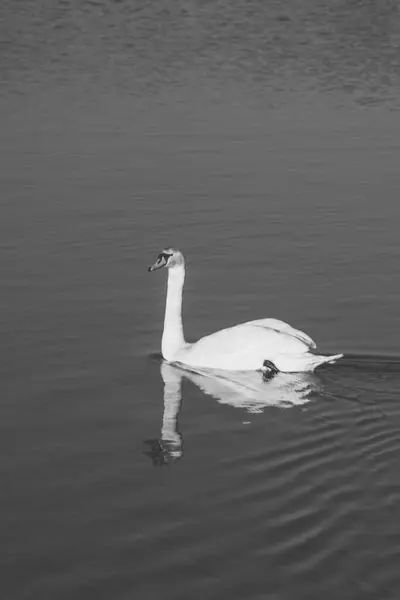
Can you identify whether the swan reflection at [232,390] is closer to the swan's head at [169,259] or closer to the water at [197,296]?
the water at [197,296]

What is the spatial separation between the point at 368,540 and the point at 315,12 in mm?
23143

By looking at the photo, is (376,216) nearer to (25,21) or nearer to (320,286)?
(320,286)

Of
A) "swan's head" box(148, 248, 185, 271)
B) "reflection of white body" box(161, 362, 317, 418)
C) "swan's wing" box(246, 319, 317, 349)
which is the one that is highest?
"swan's head" box(148, 248, 185, 271)

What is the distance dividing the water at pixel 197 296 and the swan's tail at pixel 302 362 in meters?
0.14

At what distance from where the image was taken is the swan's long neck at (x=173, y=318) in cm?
1412

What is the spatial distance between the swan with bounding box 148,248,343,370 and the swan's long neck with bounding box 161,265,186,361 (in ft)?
0.04

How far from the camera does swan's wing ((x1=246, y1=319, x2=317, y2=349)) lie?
13.5m

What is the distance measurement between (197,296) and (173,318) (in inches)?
59.4

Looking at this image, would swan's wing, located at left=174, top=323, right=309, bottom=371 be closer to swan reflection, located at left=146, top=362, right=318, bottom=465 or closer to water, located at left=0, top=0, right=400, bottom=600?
swan reflection, located at left=146, top=362, right=318, bottom=465

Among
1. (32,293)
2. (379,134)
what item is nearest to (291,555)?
(32,293)

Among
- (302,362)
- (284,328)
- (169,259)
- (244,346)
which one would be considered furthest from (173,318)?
(302,362)

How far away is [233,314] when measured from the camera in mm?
15211

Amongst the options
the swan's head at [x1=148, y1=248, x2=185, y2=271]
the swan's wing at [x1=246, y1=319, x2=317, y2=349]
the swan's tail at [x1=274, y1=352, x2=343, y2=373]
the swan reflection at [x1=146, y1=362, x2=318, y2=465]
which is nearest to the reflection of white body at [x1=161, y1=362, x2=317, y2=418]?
the swan reflection at [x1=146, y1=362, x2=318, y2=465]

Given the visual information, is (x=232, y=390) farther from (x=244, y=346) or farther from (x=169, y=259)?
(x=169, y=259)
